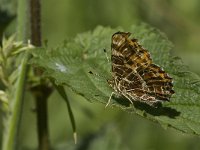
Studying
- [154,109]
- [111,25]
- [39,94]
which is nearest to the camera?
[154,109]

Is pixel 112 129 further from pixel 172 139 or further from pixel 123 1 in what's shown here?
pixel 123 1

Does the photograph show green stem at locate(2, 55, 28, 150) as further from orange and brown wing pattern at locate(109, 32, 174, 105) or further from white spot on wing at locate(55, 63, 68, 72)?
orange and brown wing pattern at locate(109, 32, 174, 105)

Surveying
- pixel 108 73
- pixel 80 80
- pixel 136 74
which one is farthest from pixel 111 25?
pixel 80 80

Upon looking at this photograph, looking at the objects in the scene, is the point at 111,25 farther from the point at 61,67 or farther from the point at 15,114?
the point at 15,114

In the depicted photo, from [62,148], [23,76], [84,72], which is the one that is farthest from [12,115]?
[62,148]

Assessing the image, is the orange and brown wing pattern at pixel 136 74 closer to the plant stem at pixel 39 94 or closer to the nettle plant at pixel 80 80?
the nettle plant at pixel 80 80

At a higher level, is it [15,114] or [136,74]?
[136,74]

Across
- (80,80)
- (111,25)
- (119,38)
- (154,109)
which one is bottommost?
(154,109)
